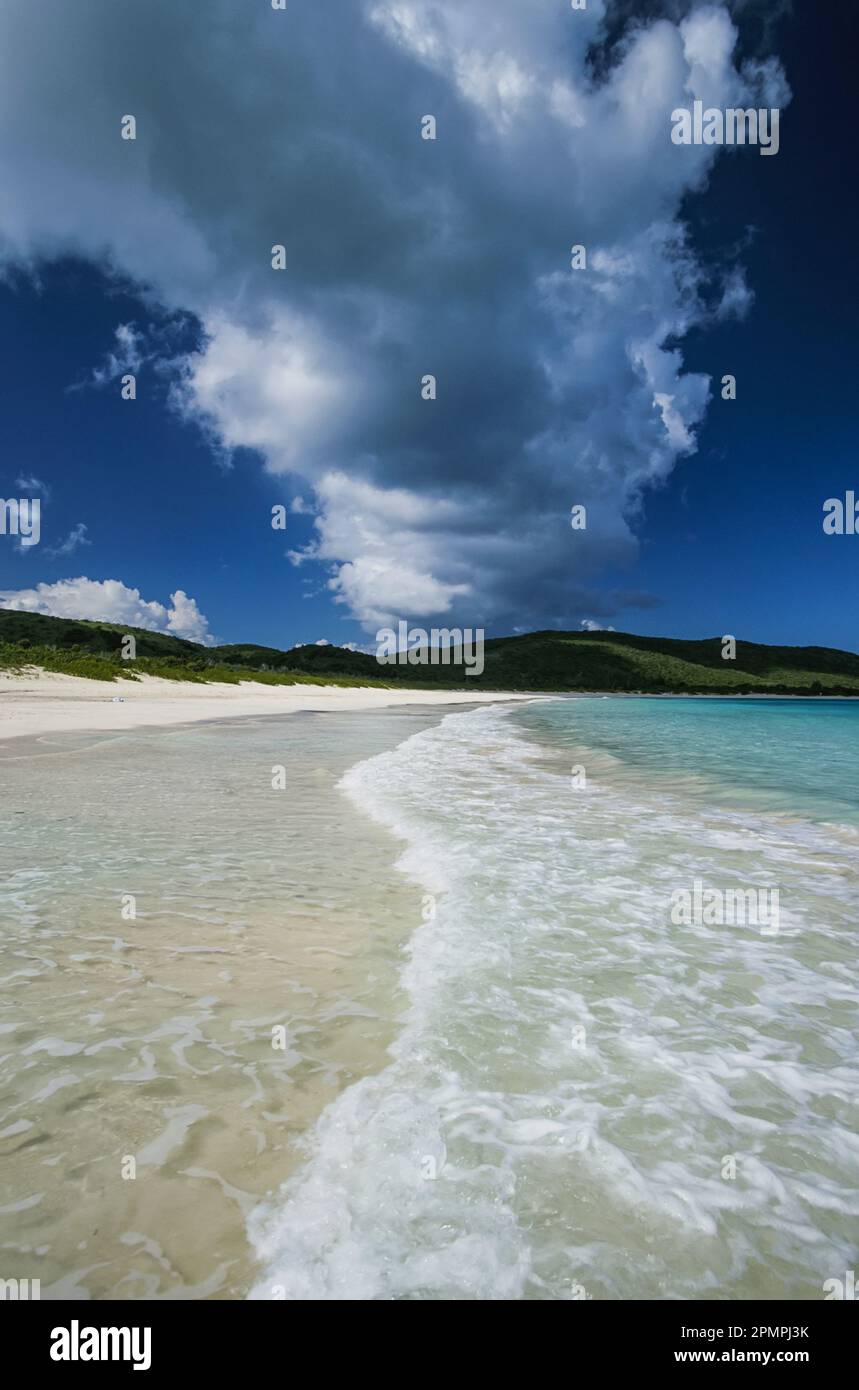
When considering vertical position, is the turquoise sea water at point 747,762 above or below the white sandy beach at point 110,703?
below

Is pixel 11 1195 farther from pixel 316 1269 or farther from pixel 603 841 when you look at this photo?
pixel 603 841

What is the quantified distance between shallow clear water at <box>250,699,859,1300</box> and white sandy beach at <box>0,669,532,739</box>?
20.5 meters

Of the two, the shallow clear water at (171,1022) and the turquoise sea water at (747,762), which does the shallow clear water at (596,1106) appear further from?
the turquoise sea water at (747,762)

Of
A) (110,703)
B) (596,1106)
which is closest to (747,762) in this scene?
(596,1106)

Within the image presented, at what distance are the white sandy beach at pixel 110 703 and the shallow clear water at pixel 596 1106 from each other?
20.5 meters

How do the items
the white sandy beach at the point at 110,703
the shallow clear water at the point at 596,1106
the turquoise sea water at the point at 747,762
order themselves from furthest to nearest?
the white sandy beach at the point at 110,703, the turquoise sea water at the point at 747,762, the shallow clear water at the point at 596,1106

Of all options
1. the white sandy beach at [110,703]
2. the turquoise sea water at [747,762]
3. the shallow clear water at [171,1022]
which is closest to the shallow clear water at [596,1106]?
the shallow clear water at [171,1022]

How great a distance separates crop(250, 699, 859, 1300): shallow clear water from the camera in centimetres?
241

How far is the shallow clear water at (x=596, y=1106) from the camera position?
2406mm

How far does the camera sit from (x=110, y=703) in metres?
35.5

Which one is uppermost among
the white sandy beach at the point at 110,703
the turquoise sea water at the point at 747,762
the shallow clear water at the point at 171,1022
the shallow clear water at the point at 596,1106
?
the white sandy beach at the point at 110,703

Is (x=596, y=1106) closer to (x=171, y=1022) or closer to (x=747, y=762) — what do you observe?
(x=171, y=1022)

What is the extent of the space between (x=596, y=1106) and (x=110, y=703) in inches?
1474

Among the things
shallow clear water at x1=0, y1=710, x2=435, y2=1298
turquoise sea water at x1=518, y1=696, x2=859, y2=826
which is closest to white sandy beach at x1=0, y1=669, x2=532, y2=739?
shallow clear water at x1=0, y1=710, x2=435, y2=1298
